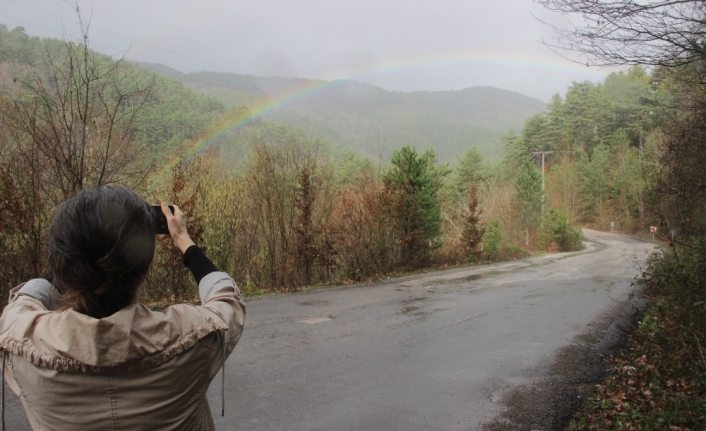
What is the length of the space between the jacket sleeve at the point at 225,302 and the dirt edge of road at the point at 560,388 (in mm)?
3517

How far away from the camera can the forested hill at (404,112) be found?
86.9 m

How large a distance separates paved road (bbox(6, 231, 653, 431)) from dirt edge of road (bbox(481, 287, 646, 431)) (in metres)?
0.15

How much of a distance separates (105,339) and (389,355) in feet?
17.7

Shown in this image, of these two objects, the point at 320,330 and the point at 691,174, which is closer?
the point at 320,330

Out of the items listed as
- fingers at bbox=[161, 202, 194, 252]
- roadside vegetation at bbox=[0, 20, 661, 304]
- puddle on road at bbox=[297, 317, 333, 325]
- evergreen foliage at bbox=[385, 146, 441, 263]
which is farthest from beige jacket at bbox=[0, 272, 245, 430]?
evergreen foliage at bbox=[385, 146, 441, 263]

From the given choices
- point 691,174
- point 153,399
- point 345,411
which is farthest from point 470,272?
point 153,399

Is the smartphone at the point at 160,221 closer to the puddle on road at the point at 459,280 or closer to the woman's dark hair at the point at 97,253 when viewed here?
the woman's dark hair at the point at 97,253

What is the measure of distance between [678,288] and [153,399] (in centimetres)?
748

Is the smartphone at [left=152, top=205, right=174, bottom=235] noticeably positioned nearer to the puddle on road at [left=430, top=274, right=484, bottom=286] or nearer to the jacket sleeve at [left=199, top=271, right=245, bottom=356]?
the jacket sleeve at [left=199, top=271, right=245, bottom=356]

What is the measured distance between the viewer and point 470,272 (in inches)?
660

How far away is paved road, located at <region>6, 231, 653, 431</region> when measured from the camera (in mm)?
4375

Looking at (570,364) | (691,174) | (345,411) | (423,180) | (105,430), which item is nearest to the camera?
(105,430)

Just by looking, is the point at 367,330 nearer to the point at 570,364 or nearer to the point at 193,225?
the point at 570,364

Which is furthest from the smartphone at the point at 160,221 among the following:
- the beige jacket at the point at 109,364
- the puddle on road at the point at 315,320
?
the puddle on road at the point at 315,320
